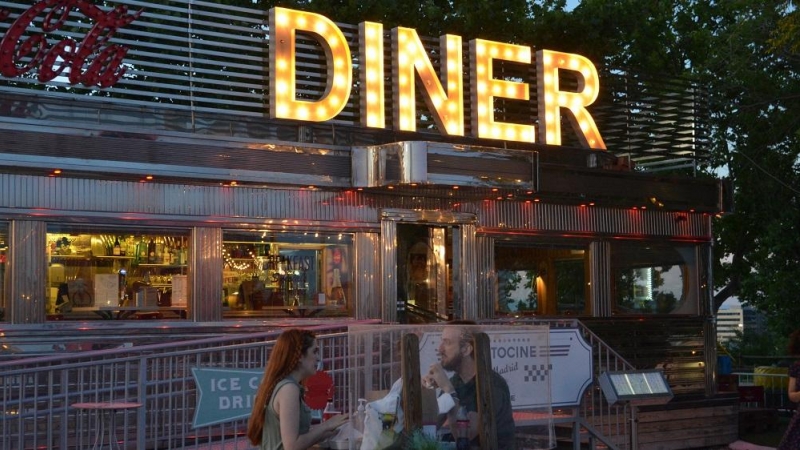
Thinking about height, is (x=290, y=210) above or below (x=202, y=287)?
above


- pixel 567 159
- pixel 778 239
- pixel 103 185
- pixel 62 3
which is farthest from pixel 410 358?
pixel 778 239

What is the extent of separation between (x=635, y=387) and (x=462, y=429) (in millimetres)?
5837

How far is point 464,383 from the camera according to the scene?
7.87 m

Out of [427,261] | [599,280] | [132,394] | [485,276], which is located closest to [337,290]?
[427,261]

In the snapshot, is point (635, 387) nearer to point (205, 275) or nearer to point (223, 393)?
point (223, 393)

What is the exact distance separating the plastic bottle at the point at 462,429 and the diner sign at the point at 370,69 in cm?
700

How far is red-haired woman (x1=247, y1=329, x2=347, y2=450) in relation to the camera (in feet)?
22.4

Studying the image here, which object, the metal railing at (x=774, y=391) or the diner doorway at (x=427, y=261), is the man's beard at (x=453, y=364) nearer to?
the diner doorway at (x=427, y=261)

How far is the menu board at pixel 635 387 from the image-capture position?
1293 cm

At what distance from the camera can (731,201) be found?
18344mm

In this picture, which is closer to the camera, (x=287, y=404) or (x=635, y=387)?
(x=287, y=404)

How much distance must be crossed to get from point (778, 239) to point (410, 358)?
18621 mm

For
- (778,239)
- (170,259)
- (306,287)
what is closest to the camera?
(170,259)

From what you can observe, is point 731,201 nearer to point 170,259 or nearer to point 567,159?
point 567,159
